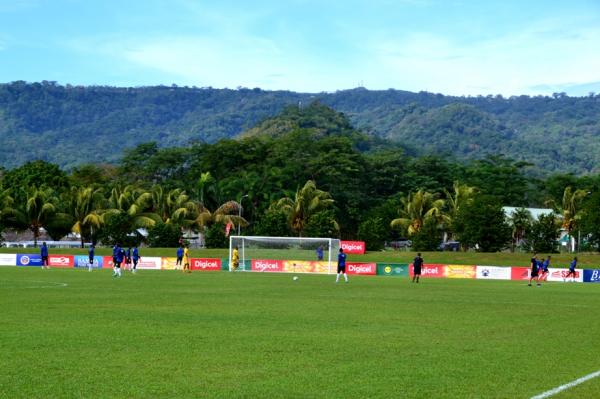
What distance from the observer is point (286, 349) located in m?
15.8

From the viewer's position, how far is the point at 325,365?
1394 centimetres

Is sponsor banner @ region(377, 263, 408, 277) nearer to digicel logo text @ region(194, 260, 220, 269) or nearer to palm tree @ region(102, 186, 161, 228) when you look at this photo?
digicel logo text @ region(194, 260, 220, 269)

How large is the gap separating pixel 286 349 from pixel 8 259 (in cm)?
6197

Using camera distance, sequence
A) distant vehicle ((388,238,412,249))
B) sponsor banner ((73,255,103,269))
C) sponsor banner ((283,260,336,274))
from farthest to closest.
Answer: distant vehicle ((388,238,412,249))
sponsor banner ((73,255,103,269))
sponsor banner ((283,260,336,274))

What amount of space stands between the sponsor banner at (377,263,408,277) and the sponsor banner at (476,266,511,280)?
5895 millimetres

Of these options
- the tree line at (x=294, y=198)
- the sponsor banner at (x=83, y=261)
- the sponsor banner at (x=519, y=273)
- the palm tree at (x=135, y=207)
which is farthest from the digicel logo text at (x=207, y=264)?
the sponsor banner at (x=519, y=273)

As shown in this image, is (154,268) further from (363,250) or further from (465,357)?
(465,357)

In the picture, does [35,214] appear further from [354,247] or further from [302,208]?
[354,247]

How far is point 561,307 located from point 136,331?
17.6 m

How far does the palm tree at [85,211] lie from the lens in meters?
92.6

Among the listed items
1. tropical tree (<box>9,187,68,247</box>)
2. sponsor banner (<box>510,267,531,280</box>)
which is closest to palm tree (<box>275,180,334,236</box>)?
tropical tree (<box>9,187,68,247</box>)

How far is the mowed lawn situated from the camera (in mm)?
11922

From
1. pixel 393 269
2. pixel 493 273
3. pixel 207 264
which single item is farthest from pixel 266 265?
pixel 493 273

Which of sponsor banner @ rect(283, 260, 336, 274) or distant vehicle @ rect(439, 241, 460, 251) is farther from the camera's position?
distant vehicle @ rect(439, 241, 460, 251)
